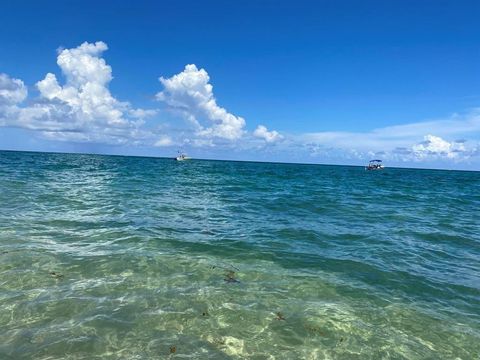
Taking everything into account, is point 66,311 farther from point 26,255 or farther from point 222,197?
point 222,197

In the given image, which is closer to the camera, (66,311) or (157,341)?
(157,341)

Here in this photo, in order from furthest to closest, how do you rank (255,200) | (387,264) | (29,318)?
(255,200) < (387,264) < (29,318)

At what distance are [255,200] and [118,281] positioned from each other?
73.1 ft

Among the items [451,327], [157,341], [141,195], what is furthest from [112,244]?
[141,195]

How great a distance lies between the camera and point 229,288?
1122cm

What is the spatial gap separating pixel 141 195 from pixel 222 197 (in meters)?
7.28

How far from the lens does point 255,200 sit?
32938 mm

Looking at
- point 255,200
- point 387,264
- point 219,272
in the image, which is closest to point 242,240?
point 219,272

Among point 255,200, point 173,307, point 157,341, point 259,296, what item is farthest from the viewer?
point 255,200

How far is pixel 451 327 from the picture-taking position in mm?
9680

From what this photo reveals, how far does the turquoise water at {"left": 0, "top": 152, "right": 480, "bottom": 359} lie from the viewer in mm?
8141

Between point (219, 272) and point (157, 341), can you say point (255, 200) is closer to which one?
point (219, 272)

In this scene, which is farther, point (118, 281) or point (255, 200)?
point (255, 200)

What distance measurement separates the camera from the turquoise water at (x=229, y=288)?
8.14m
